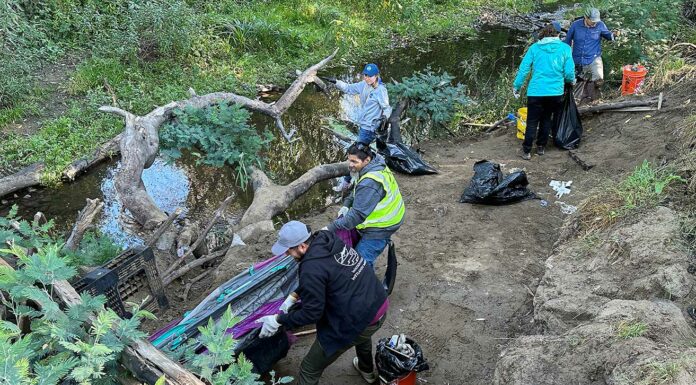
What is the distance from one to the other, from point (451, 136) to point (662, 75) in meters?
2.98

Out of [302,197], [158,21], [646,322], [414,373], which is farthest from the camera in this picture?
[158,21]

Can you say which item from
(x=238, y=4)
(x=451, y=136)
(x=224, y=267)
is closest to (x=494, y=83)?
(x=451, y=136)

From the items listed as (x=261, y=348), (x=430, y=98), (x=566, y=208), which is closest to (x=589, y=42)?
(x=430, y=98)

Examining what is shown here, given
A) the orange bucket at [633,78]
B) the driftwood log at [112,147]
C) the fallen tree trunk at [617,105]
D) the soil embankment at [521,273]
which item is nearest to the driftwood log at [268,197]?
the soil embankment at [521,273]

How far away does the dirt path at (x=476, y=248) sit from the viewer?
4215 millimetres

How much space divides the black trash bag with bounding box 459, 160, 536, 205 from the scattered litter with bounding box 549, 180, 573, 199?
307 millimetres

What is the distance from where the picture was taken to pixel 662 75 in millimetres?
7824

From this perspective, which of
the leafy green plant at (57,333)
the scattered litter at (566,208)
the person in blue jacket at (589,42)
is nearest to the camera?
the leafy green plant at (57,333)

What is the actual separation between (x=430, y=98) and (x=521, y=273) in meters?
3.88

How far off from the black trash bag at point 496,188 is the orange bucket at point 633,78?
304cm

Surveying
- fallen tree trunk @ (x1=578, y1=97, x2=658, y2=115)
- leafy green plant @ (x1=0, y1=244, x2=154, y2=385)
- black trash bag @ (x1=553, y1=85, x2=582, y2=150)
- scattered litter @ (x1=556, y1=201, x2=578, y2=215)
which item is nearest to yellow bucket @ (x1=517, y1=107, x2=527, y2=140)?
black trash bag @ (x1=553, y1=85, x2=582, y2=150)

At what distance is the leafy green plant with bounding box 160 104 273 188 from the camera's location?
6703 mm

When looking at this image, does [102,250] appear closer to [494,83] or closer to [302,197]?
[302,197]

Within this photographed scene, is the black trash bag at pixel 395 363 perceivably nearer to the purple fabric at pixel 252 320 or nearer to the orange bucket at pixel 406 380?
the orange bucket at pixel 406 380
